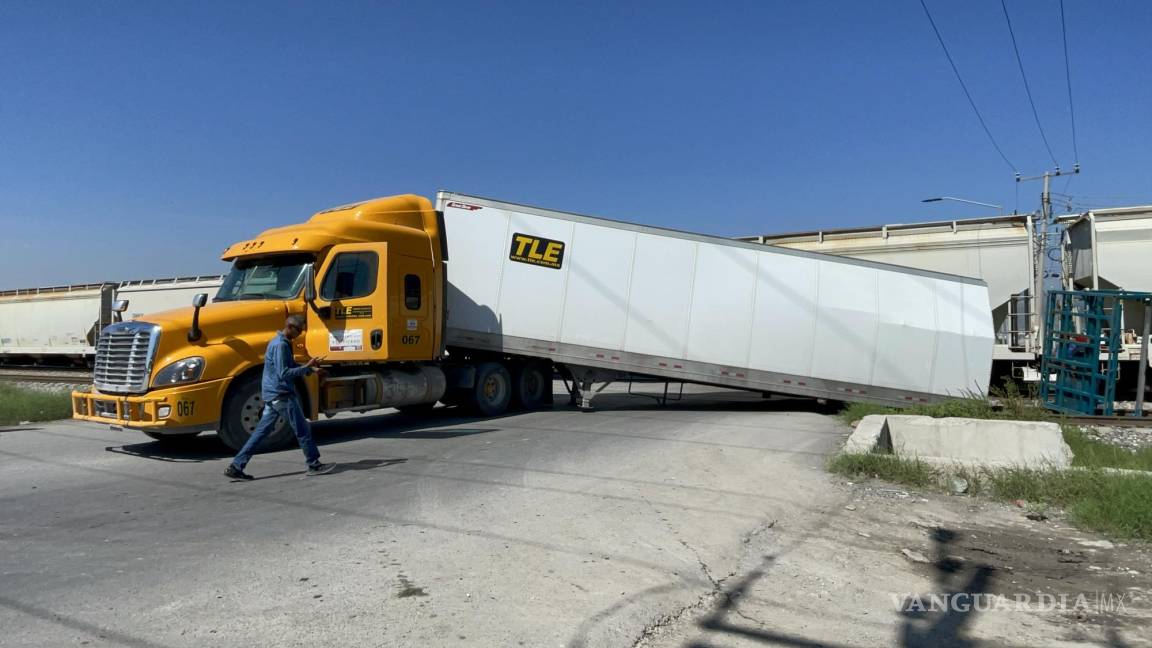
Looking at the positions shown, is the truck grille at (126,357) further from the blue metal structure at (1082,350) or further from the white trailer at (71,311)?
the white trailer at (71,311)

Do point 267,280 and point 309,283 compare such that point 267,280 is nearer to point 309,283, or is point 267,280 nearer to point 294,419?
point 309,283

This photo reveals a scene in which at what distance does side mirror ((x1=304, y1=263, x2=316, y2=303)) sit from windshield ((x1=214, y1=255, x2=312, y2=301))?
0.07 m

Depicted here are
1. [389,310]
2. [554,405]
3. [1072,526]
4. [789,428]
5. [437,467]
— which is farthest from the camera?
[554,405]

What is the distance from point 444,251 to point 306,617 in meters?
8.99

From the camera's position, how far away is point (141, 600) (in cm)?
407

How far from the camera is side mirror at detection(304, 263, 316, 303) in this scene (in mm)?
9922

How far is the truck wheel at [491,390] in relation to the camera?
13406 millimetres

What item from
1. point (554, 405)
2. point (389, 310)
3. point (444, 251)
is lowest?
point (554, 405)

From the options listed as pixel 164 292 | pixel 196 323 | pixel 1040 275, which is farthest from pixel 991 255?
pixel 164 292

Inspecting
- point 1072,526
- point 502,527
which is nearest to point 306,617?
point 502,527

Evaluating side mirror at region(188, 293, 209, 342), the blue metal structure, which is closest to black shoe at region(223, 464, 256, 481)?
side mirror at region(188, 293, 209, 342)

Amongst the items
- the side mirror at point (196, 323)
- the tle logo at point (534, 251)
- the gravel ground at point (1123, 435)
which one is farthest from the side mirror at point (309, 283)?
the gravel ground at point (1123, 435)

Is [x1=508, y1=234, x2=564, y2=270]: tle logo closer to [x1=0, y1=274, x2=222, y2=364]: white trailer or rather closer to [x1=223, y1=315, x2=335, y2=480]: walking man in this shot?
[x1=223, y1=315, x2=335, y2=480]: walking man

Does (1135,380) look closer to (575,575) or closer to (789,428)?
(789,428)
